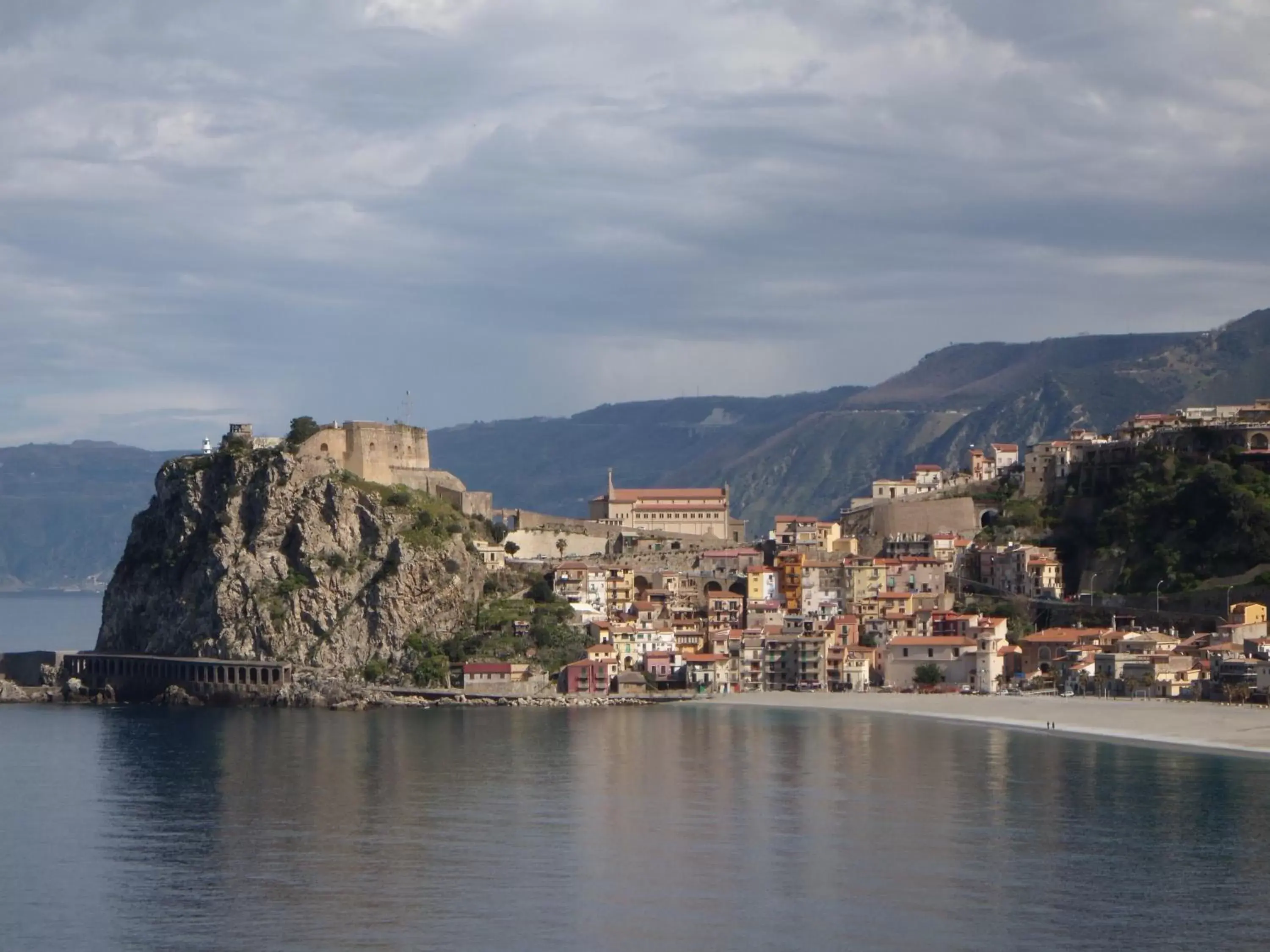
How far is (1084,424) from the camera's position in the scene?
18750cm

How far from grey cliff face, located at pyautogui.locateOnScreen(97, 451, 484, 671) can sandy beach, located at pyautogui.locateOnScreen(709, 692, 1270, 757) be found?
32.3 feet

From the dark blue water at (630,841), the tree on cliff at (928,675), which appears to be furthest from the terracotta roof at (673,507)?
the dark blue water at (630,841)

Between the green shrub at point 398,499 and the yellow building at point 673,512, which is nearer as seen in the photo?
the green shrub at point 398,499

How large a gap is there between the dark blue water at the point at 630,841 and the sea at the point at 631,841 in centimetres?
9

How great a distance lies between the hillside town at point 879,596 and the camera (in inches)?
2351

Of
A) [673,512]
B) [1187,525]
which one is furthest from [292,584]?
[1187,525]

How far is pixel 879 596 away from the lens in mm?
67250

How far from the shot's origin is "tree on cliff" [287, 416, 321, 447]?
69.7 m

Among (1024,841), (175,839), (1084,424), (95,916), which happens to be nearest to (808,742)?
(1024,841)

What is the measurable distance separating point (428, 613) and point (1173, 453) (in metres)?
24.9

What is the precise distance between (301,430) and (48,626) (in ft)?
214

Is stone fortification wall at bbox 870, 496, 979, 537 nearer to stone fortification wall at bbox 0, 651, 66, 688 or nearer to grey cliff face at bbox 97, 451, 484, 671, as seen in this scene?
grey cliff face at bbox 97, 451, 484, 671

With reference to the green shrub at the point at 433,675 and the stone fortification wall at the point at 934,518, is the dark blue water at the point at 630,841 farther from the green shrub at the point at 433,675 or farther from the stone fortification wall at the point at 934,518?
the stone fortification wall at the point at 934,518

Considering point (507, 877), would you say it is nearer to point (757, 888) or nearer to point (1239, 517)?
point (757, 888)
